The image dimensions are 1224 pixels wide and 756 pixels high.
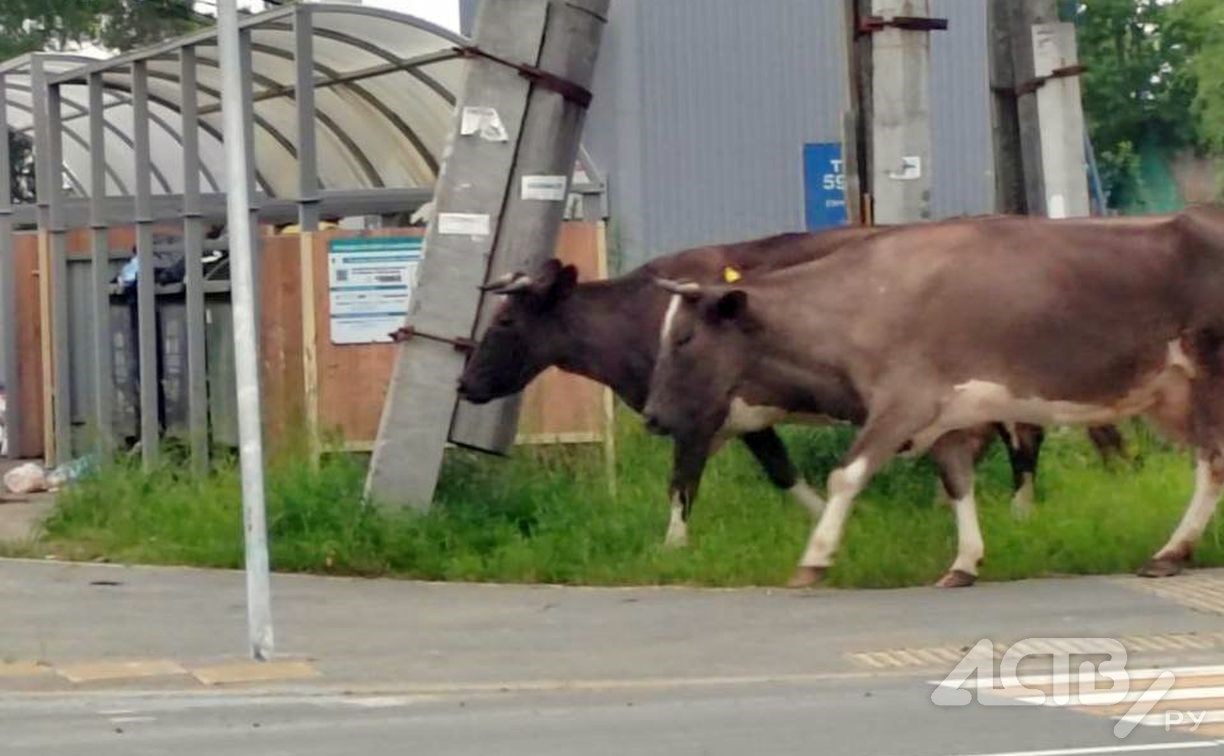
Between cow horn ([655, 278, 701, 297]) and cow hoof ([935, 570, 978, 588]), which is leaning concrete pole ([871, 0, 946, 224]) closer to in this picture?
cow horn ([655, 278, 701, 297])

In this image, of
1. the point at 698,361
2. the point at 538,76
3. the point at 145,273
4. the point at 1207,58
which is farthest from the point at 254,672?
the point at 1207,58

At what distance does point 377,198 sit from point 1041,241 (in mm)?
7118

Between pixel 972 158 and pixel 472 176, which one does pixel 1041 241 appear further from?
pixel 972 158

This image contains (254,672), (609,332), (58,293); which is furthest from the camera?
(58,293)

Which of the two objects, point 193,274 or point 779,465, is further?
point 193,274

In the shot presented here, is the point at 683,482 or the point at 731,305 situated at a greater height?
the point at 731,305

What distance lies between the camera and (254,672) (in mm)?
11719

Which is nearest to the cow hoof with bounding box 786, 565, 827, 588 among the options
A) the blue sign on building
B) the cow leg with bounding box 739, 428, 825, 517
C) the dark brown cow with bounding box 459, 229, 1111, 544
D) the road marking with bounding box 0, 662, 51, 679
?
the cow leg with bounding box 739, 428, 825, 517

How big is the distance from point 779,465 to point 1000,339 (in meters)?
2.07

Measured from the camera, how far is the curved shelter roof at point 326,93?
19.2 m

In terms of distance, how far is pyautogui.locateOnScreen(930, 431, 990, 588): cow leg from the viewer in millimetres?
14047

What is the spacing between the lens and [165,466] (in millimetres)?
17547

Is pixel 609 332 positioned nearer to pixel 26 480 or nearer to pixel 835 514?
pixel 835 514

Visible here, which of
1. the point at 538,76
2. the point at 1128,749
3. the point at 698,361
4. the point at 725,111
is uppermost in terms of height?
the point at 725,111
